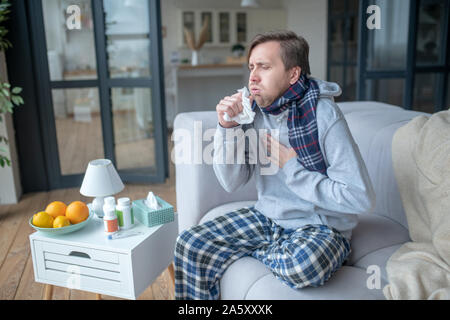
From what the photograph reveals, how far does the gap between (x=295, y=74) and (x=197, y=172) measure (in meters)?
0.61

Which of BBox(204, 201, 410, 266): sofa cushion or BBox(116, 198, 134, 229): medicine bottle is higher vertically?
BBox(116, 198, 134, 229): medicine bottle

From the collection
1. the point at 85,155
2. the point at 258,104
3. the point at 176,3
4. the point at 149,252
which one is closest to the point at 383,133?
the point at 258,104

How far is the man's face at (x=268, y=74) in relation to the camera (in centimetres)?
126

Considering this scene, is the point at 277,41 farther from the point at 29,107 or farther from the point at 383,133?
the point at 29,107

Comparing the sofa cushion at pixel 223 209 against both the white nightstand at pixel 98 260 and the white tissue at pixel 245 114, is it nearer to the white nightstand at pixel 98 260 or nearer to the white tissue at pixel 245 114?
the white nightstand at pixel 98 260

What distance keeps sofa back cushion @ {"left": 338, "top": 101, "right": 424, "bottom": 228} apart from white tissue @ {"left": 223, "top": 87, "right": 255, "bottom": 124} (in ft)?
2.03

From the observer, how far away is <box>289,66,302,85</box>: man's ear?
1.28m

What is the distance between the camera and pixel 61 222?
143cm

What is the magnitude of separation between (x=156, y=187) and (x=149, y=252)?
1907mm

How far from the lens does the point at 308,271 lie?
3.71 feet

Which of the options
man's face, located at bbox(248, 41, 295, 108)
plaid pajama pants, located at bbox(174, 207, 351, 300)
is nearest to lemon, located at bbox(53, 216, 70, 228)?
plaid pajama pants, located at bbox(174, 207, 351, 300)

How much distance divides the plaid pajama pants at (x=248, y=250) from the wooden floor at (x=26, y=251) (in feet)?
1.79

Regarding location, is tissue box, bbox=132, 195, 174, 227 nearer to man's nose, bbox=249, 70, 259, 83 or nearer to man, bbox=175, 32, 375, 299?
man, bbox=175, 32, 375, 299

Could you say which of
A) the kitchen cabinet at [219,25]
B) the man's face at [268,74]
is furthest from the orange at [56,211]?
the kitchen cabinet at [219,25]
